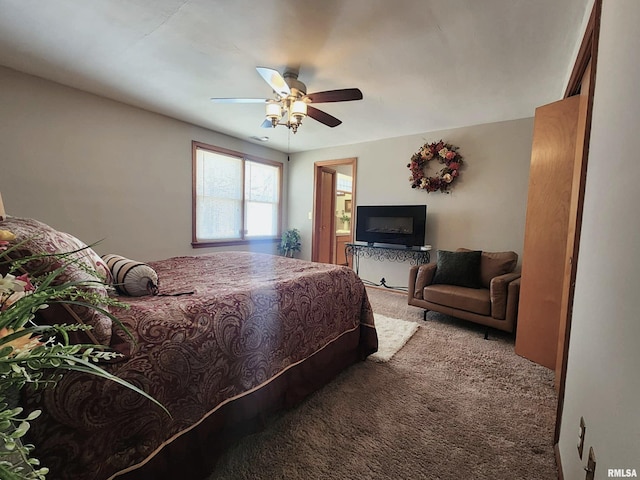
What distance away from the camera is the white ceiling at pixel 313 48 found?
181cm

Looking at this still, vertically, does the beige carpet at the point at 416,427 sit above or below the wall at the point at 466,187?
below

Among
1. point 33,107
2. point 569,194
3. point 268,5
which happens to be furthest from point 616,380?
point 33,107

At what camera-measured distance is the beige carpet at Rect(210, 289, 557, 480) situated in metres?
1.30

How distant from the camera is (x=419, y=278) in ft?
10.7

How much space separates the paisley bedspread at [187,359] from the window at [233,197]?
2.53 m

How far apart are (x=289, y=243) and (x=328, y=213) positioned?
1.07 metres

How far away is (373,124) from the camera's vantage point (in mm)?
3912

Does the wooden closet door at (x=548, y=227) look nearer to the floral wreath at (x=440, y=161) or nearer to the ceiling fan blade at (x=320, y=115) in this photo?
the floral wreath at (x=440, y=161)

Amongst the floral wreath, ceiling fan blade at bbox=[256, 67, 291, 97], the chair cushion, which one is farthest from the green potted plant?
ceiling fan blade at bbox=[256, 67, 291, 97]

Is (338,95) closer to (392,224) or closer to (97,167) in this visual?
(392,224)

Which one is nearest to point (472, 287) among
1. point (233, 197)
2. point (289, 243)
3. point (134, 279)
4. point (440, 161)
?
point (440, 161)

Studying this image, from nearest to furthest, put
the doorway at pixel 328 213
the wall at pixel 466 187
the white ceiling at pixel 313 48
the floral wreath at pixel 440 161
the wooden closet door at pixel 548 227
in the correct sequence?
1. the white ceiling at pixel 313 48
2. the wooden closet door at pixel 548 227
3. the wall at pixel 466 187
4. the floral wreath at pixel 440 161
5. the doorway at pixel 328 213

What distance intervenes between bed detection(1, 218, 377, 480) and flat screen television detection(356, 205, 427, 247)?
94.7 inches

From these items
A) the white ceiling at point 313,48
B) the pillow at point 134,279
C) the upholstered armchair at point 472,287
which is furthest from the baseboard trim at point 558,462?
the white ceiling at point 313,48
